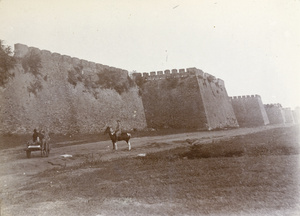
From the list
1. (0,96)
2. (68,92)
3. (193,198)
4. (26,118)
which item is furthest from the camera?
(68,92)

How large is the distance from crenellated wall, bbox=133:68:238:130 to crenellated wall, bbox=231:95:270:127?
11983mm

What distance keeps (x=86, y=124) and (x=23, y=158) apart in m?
9.18

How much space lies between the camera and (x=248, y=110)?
36.3 m

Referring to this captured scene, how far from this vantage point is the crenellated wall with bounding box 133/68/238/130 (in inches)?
947

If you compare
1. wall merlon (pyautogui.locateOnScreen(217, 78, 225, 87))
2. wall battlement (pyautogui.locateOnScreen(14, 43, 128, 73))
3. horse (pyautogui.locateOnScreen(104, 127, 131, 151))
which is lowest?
horse (pyautogui.locateOnScreen(104, 127, 131, 151))

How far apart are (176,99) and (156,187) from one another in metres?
20.1

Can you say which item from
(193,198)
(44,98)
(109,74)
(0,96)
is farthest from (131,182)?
(109,74)

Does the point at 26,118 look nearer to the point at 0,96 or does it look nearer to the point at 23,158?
the point at 0,96

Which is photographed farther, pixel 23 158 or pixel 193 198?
pixel 23 158

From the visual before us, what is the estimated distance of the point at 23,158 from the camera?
8984 millimetres

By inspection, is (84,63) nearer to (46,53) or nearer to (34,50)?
(46,53)

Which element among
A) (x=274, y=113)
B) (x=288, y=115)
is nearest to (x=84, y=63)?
(x=274, y=113)

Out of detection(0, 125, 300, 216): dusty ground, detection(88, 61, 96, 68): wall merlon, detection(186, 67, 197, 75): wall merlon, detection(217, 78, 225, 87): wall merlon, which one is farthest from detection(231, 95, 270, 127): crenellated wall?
detection(0, 125, 300, 216): dusty ground

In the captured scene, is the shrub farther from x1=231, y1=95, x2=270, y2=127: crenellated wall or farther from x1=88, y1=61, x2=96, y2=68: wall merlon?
Result: x1=231, y1=95, x2=270, y2=127: crenellated wall
